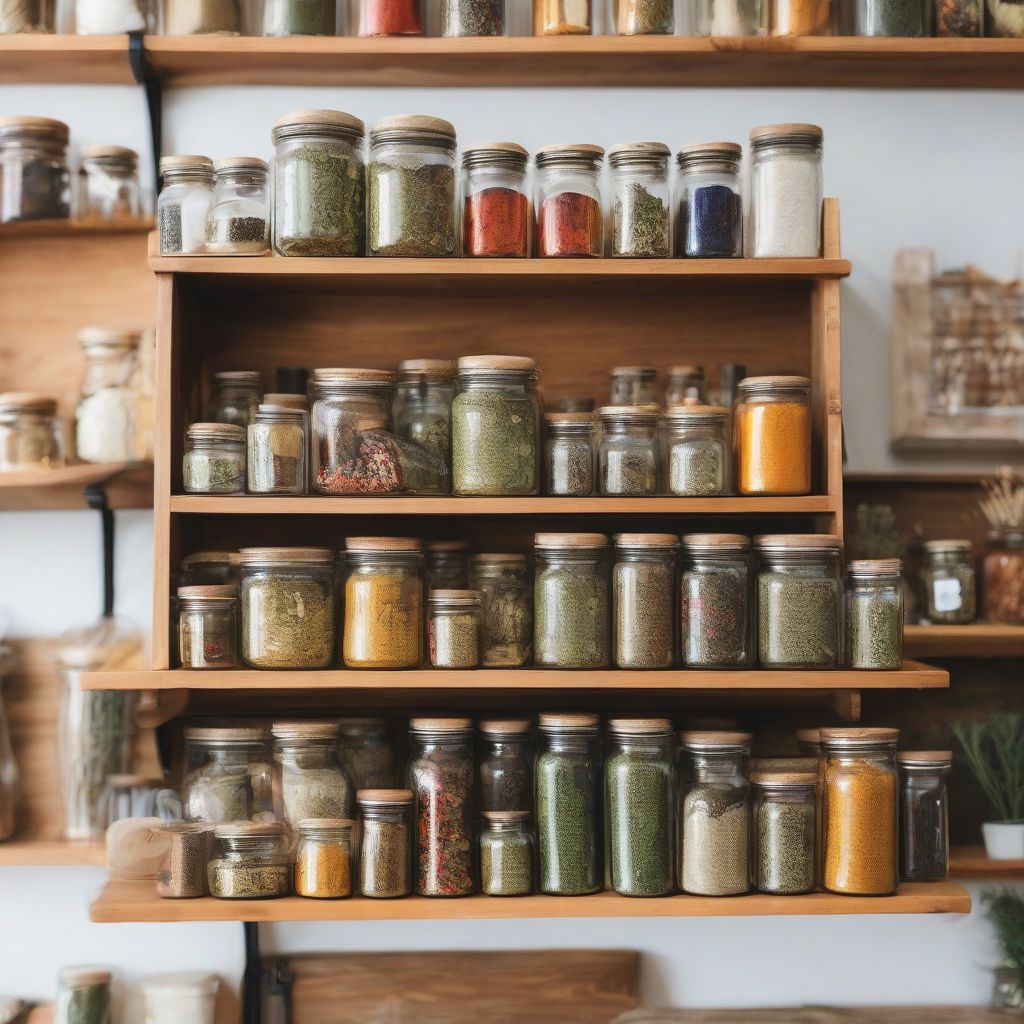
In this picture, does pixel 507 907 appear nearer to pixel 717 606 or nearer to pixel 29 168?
pixel 717 606

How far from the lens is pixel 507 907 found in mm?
1509

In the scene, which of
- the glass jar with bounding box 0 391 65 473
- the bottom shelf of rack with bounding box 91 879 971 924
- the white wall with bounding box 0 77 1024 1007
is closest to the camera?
the bottom shelf of rack with bounding box 91 879 971 924

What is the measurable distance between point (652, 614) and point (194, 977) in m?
0.91

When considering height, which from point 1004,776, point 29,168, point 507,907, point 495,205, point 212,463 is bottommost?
point 507,907

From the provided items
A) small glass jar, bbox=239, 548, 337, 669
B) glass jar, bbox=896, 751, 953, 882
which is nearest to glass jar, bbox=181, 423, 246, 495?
small glass jar, bbox=239, 548, 337, 669

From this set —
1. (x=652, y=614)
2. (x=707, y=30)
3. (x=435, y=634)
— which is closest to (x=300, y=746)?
(x=435, y=634)

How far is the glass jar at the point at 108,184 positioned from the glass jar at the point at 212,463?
0.45 metres

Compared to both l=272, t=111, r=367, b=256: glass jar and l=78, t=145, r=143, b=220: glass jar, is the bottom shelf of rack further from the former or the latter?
l=78, t=145, r=143, b=220: glass jar

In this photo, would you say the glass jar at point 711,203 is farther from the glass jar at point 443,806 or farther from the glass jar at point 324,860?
the glass jar at point 324,860

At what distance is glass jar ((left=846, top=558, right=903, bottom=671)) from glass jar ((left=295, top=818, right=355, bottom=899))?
693 mm

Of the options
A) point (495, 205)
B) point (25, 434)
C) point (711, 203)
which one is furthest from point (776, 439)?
point (25, 434)

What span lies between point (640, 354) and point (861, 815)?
74 cm

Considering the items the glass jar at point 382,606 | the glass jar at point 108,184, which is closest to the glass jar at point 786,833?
the glass jar at point 382,606

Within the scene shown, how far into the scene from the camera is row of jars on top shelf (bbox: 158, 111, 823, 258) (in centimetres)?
155
